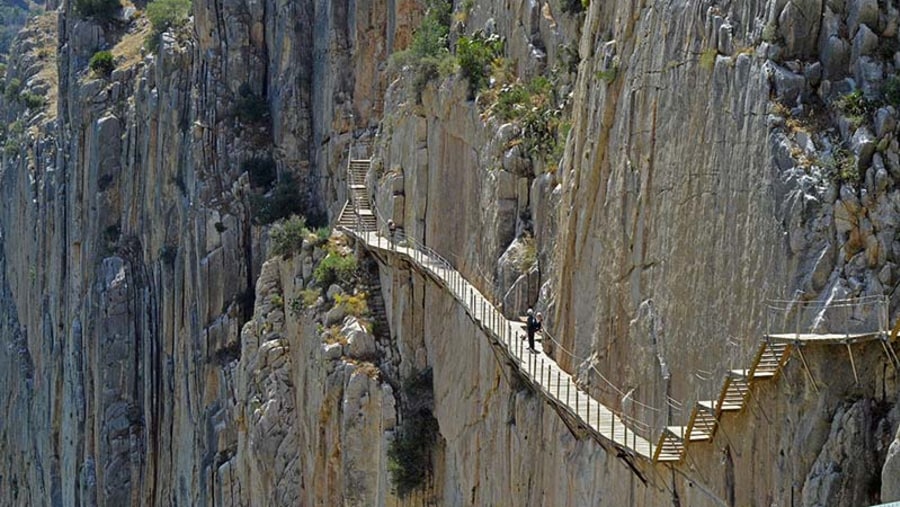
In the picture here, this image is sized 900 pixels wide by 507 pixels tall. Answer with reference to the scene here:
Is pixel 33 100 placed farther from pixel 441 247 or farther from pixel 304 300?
pixel 441 247

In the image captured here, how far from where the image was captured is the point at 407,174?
40.2 meters

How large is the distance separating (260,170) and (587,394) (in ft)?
111

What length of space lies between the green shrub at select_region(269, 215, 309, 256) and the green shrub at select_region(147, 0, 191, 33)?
18.4m

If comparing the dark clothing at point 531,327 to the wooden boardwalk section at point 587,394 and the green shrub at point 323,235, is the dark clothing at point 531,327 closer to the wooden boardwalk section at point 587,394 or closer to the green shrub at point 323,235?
the wooden boardwalk section at point 587,394

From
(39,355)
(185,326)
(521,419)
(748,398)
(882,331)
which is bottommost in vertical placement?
(39,355)

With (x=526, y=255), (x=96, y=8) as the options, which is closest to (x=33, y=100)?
(x=96, y=8)

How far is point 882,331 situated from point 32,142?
225ft

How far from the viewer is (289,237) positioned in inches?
1911

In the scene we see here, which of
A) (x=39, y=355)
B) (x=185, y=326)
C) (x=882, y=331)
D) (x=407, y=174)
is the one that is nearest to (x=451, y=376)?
(x=407, y=174)

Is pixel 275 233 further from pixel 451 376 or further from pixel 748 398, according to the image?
pixel 748 398

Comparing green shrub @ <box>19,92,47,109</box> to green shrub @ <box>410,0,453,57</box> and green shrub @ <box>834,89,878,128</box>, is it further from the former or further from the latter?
green shrub @ <box>834,89,878,128</box>

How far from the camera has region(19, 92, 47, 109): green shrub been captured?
85.9 meters

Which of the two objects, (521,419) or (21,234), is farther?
(21,234)

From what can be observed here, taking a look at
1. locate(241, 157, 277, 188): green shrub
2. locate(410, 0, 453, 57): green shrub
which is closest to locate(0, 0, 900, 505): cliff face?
locate(241, 157, 277, 188): green shrub
